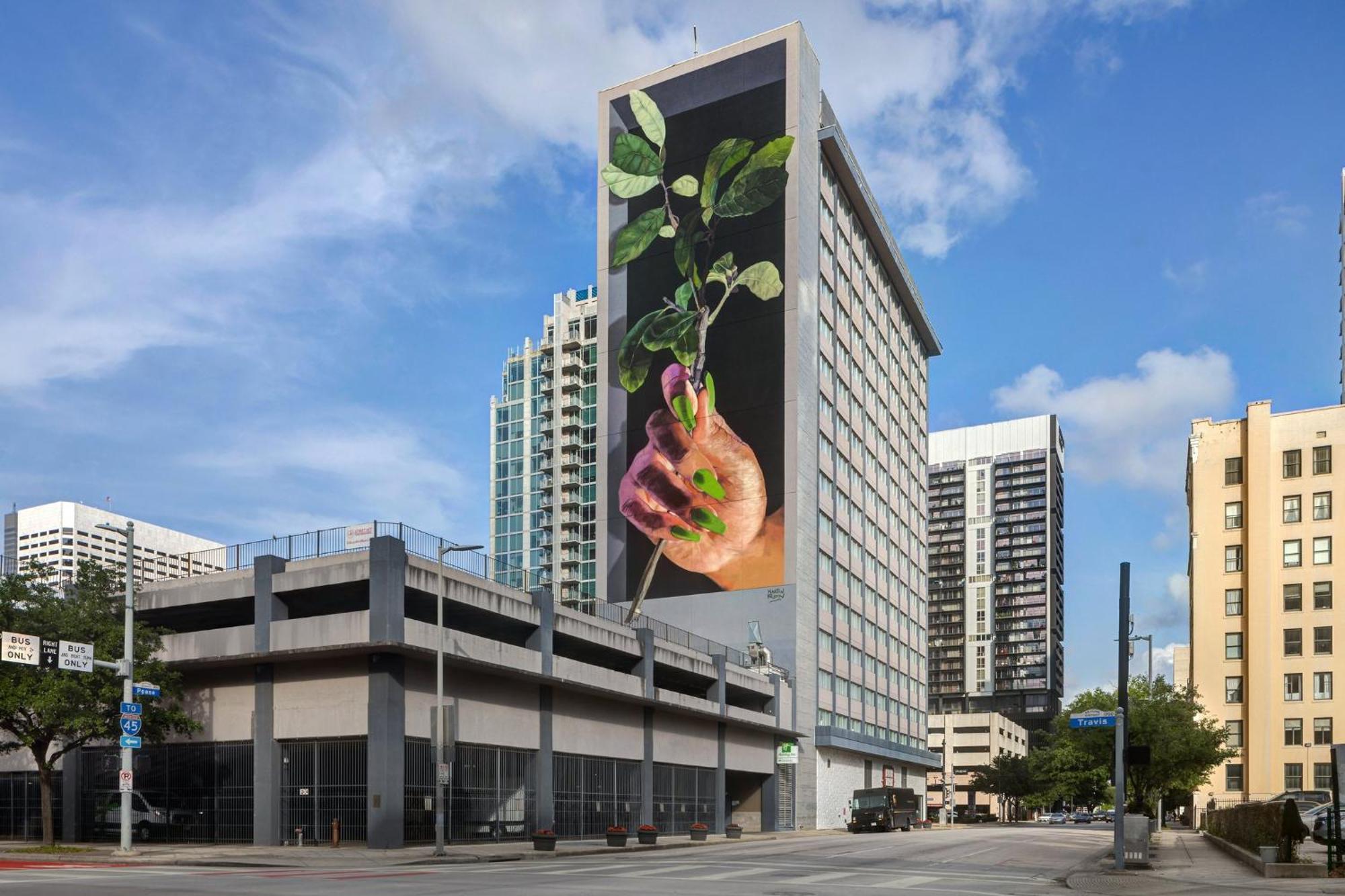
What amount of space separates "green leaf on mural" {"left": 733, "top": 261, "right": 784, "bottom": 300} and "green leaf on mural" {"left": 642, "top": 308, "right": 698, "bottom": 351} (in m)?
4.66

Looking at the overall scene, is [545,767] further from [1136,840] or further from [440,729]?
[1136,840]

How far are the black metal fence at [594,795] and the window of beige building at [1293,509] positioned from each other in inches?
2307

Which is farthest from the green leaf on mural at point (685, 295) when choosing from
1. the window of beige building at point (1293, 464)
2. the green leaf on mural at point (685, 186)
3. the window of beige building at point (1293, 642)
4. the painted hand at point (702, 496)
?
the window of beige building at point (1293, 642)

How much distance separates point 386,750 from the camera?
147ft

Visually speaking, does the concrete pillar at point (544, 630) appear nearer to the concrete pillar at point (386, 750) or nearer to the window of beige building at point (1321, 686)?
the concrete pillar at point (386, 750)

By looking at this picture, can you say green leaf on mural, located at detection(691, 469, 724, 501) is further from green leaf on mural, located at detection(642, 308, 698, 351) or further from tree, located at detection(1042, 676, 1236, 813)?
tree, located at detection(1042, 676, 1236, 813)

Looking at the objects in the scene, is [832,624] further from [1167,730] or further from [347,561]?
[347,561]

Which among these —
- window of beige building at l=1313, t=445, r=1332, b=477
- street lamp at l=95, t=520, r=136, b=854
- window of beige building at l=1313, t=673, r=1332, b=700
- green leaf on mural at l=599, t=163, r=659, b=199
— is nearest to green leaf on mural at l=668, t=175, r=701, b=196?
green leaf on mural at l=599, t=163, r=659, b=199

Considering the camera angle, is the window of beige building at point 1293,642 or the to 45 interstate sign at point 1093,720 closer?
the to 45 interstate sign at point 1093,720

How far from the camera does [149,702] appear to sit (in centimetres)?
4569

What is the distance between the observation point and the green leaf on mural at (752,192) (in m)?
92.6

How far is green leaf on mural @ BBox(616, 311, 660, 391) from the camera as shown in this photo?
94.9 m

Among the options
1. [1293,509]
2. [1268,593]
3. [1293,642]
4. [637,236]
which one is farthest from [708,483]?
[1293,642]

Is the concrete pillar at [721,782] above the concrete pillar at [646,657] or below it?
below
